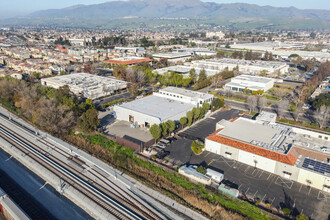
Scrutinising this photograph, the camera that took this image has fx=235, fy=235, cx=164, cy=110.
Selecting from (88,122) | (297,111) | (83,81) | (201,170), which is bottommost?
(201,170)

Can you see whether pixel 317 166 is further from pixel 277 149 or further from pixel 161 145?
pixel 161 145

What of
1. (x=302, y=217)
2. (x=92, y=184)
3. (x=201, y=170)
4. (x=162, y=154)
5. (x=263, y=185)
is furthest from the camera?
(x=162, y=154)

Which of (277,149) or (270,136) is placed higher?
(277,149)

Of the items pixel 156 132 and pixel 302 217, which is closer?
pixel 302 217

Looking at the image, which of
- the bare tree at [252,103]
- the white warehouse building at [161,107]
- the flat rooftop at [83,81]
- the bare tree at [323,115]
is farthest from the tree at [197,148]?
the flat rooftop at [83,81]

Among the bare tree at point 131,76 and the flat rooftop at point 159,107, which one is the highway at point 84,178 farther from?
the bare tree at point 131,76

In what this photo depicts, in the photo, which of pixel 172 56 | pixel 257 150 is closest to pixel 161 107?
pixel 257 150
